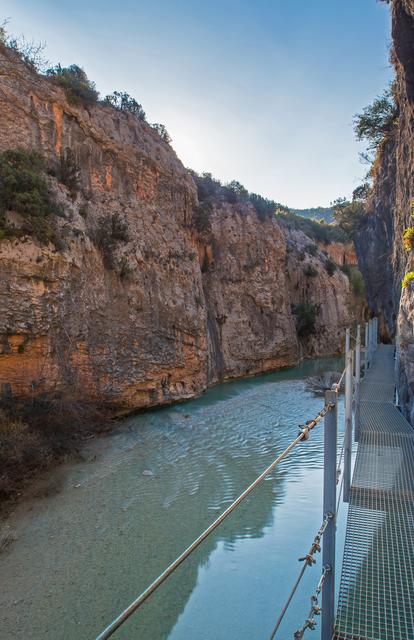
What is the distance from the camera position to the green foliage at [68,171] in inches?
511

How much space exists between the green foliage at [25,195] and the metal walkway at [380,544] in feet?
29.6

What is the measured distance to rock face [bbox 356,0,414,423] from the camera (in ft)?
27.5

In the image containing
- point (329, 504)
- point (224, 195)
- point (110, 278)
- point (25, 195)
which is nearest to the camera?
point (329, 504)

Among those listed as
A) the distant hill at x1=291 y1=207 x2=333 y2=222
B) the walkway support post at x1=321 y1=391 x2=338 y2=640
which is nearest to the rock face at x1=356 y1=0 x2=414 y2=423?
the walkway support post at x1=321 y1=391 x2=338 y2=640

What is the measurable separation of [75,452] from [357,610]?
758 cm

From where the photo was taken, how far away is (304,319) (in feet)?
103

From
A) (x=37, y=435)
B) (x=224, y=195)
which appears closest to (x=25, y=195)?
(x=37, y=435)

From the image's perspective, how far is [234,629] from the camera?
458cm

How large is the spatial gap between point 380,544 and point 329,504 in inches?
77.0

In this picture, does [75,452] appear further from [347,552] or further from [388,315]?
[388,315]

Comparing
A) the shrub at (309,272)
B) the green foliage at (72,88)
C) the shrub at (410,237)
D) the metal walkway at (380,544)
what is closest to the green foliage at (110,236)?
the green foliage at (72,88)

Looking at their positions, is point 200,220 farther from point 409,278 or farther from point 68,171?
point 409,278

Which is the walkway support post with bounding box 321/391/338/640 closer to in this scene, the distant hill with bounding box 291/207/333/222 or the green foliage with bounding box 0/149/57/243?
the green foliage with bounding box 0/149/57/243

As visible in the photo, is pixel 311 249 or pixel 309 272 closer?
pixel 309 272
